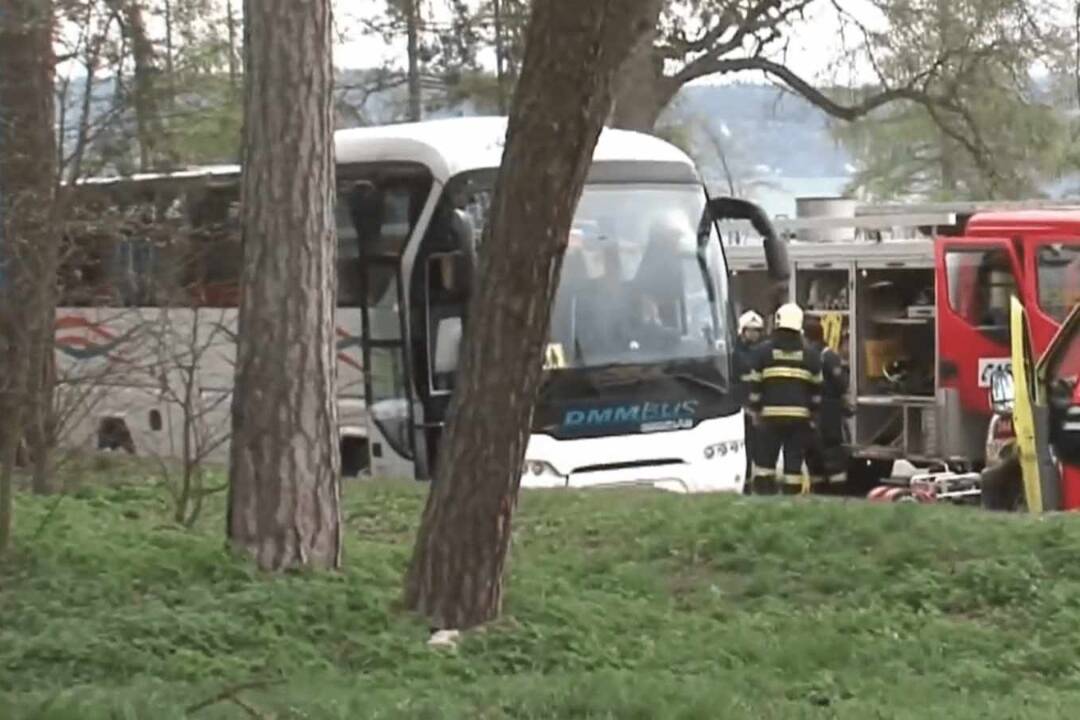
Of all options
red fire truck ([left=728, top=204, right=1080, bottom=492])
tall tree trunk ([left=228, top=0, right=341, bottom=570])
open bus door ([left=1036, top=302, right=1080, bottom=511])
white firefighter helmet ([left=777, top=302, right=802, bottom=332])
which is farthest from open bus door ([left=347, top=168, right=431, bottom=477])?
tall tree trunk ([left=228, top=0, right=341, bottom=570])

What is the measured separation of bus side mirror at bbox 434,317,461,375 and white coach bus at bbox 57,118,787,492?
0.04ft

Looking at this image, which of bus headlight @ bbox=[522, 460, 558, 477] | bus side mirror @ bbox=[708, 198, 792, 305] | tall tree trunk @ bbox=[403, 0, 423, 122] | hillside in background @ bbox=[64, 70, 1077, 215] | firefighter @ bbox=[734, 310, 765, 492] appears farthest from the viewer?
hillside in background @ bbox=[64, 70, 1077, 215]

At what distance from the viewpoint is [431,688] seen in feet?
24.2

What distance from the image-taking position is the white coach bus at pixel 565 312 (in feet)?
51.1

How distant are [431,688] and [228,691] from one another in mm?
1163

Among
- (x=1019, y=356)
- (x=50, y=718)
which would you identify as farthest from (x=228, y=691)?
(x=1019, y=356)

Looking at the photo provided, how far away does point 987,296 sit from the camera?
18.9m

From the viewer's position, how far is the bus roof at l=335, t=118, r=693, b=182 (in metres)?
16.0

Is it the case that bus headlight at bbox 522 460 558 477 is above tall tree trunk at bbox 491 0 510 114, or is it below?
below

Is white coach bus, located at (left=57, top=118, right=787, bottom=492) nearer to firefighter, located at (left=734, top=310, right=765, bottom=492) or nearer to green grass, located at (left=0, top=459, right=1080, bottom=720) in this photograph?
firefighter, located at (left=734, top=310, right=765, bottom=492)

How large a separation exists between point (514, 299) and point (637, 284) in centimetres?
800

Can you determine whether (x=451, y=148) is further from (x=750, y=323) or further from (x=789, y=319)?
(x=750, y=323)

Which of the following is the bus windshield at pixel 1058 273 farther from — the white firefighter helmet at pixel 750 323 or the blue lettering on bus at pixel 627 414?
the blue lettering on bus at pixel 627 414

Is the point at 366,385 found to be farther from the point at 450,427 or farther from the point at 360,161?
the point at 450,427
